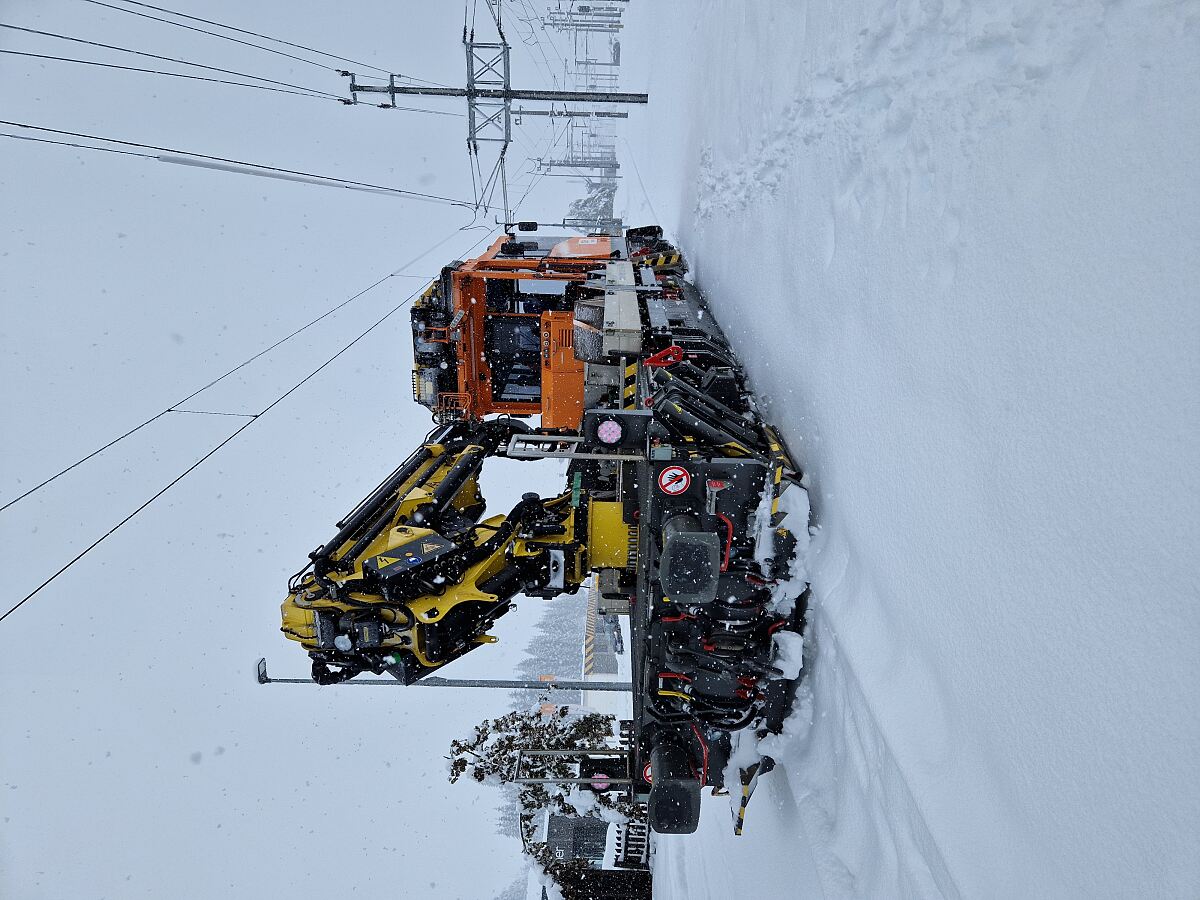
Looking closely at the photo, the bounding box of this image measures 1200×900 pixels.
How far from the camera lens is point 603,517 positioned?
6.14 m

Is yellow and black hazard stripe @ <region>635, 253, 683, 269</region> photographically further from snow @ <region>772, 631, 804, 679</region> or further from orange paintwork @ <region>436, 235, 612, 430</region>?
snow @ <region>772, 631, 804, 679</region>

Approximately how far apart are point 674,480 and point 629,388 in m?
1.98

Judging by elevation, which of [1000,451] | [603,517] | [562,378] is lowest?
[603,517]

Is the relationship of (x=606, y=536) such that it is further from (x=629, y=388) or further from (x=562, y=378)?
(x=562, y=378)

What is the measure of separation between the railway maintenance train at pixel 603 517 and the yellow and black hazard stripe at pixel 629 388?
0.14 feet

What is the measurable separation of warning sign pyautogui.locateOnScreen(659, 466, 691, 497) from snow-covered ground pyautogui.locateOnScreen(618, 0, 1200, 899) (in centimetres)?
82

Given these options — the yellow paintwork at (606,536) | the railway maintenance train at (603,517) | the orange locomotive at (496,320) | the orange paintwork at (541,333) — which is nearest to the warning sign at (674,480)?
the railway maintenance train at (603,517)

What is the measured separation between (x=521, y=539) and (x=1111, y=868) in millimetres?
4676

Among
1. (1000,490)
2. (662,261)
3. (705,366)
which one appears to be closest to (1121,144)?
(1000,490)

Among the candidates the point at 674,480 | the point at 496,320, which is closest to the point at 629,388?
the point at 674,480

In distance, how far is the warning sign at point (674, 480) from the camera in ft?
12.3

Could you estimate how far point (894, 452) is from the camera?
3.02 m

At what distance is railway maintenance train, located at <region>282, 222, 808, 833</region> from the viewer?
385cm

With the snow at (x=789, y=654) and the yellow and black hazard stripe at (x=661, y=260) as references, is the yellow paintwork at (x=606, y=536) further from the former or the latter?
the yellow and black hazard stripe at (x=661, y=260)
